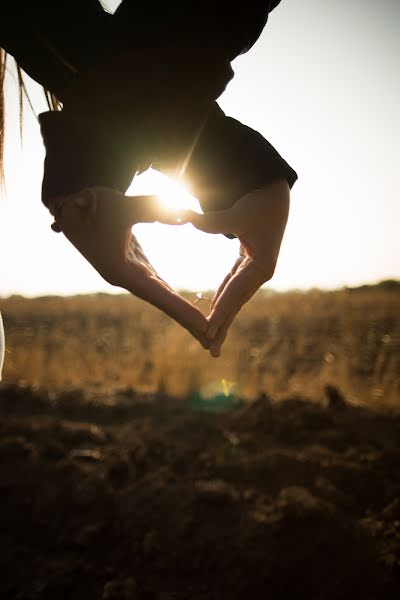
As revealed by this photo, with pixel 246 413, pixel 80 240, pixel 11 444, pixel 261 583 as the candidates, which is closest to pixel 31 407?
pixel 11 444

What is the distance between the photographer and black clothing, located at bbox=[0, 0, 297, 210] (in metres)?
0.48

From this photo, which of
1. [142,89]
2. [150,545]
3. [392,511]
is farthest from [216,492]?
[142,89]

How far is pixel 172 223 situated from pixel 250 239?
0.12 m

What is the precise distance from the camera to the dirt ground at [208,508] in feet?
5.62

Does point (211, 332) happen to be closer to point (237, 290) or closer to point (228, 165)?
point (237, 290)

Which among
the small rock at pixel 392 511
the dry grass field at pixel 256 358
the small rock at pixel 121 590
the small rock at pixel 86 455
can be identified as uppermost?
the dry grass field at pixel 256 358

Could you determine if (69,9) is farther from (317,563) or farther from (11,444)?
(11,444)

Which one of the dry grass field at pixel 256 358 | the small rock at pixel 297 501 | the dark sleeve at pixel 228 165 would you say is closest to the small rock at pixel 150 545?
the small rock at pixel 297 501

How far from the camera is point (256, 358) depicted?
6.18 meters

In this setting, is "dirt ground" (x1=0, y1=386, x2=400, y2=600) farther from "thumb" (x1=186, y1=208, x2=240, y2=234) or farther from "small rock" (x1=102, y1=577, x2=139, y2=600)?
"thumb" (x1=186, y1=208, x2=240, y2=234)

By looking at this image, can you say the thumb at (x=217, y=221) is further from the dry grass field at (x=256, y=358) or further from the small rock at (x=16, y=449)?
the dry grass field at (x=256, y=358)

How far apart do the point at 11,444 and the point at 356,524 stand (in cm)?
200

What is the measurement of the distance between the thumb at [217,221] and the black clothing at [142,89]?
0.03 meters

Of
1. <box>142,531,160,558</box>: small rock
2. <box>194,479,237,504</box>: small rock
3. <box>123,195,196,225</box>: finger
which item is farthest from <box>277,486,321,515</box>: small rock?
<box>123,195,196,225</box>: finger
